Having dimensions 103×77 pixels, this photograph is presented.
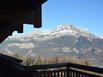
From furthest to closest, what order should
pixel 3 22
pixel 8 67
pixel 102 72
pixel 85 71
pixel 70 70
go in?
1. pixel 70 70
2. pixel 85 71
3. pixel 102 72
4. pixel 3 22
5. pixel 8 67

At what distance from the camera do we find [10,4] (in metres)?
3.43

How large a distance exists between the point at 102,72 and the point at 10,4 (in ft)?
10.4

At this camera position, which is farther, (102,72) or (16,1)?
(102,72)

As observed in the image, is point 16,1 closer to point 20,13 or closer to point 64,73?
point 20,13

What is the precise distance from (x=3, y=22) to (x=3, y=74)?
1276 millimetres

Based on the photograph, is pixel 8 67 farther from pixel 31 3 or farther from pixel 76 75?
pixel 76 75

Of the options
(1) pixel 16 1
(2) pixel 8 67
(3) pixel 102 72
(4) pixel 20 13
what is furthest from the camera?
(3) pixel 102 72

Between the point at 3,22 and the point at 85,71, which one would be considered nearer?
the point at 3,22

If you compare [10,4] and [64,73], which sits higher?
[10,4]

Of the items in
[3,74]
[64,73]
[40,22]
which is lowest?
[64,73]

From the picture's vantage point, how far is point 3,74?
2.85m

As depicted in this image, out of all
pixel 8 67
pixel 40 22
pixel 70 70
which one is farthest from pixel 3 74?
pixel 70 70

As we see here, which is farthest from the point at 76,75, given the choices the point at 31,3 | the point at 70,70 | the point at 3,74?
the point at 3,74

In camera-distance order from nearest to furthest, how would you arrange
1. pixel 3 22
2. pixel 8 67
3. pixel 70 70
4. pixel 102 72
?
pixel 8 67
pixel 3 22
pixel 102 72
pixel 70 70
